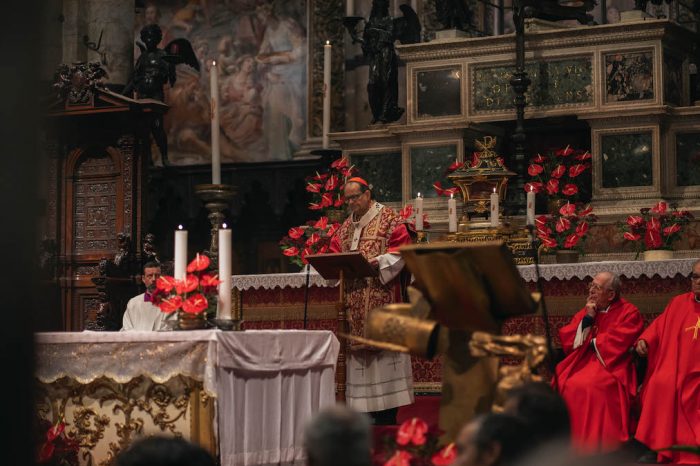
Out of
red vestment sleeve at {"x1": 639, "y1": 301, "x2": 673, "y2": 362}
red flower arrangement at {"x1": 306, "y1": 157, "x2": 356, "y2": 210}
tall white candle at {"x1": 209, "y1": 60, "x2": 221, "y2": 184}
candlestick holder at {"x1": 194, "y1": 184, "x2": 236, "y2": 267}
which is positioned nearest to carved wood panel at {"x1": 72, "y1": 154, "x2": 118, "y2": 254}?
red flower arrangement at {"x1": 306, "y1": 157, "x2": 356, "y2": 210}

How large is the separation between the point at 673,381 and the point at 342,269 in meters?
2.11

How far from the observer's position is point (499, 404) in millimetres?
3982

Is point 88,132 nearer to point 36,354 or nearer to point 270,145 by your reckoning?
point 270,145

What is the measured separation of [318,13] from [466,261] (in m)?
10.7

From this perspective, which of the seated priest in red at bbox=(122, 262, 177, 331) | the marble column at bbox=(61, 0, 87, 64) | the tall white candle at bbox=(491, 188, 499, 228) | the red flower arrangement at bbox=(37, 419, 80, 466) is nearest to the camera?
the red flower arrangement at bbox=(37, 419, 80, 466)

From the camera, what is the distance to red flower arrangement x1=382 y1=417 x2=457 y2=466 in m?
3.85

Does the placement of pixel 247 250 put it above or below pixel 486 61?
below

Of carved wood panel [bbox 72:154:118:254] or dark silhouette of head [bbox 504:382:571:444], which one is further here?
carved wood panel [bbox 72:154:118:254]

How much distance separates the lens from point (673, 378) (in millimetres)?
7258

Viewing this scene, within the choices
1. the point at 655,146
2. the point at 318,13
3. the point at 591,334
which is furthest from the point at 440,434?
the point at 318,13

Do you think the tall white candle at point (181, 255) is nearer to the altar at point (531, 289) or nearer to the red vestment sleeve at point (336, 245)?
the red vestment sleeve at point (336, 245)

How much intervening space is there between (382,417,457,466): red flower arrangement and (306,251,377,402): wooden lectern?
3.33 metres

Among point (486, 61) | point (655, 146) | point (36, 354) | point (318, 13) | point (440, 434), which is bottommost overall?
Result: point (440, 434)

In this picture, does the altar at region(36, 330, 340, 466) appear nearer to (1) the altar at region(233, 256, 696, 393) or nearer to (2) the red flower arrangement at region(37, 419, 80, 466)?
(2) the red flower arrangement at region(37, 419, 80, 466)
